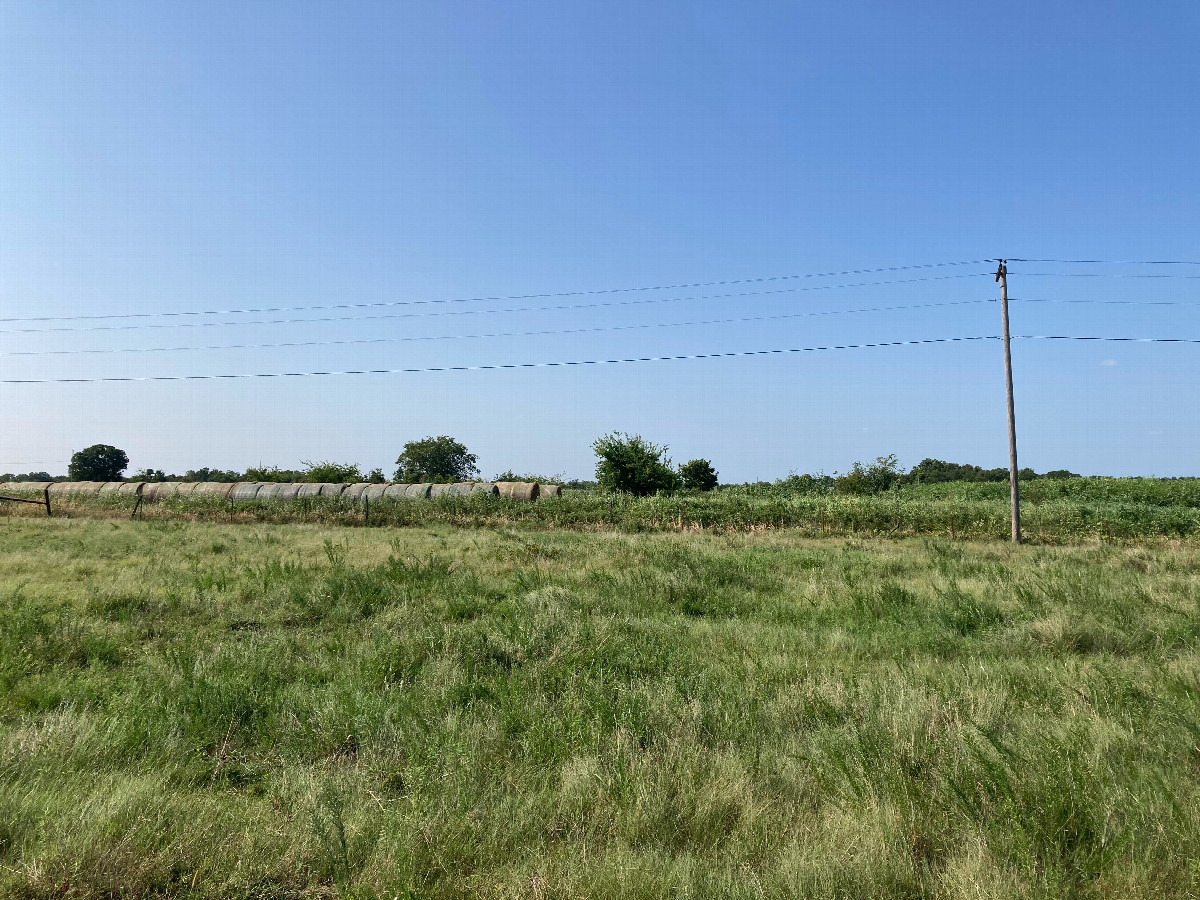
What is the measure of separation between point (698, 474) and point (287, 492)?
106 ft

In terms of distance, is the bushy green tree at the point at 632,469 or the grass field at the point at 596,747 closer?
the grass field at the point at 596,747

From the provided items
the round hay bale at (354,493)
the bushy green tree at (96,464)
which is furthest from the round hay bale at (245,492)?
the bushy green tree at (96,464)

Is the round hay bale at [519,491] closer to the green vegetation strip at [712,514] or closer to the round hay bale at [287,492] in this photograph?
the green vegetation strip at [712,514]

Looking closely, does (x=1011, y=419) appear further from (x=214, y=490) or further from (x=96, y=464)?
(x=96, y=464)

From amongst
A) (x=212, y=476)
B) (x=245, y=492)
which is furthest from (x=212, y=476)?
(x=245, y=492)

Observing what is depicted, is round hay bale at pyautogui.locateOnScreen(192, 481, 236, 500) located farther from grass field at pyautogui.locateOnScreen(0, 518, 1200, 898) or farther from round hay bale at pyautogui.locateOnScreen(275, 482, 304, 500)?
grass field at pyautogui.locateOnScreen(0, 518, 1200, 898)

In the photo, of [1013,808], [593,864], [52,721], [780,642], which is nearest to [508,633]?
[780,642]

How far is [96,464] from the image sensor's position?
8438 centimetres

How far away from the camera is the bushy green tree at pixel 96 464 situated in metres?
83.3

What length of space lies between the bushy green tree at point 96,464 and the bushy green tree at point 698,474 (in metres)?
69.4

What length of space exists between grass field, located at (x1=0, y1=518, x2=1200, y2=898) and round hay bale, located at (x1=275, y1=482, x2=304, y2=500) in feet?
100

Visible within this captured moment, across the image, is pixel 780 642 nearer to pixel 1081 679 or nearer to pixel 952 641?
pixel 952 641

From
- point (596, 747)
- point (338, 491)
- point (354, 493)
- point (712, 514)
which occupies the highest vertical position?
point (338, 491)

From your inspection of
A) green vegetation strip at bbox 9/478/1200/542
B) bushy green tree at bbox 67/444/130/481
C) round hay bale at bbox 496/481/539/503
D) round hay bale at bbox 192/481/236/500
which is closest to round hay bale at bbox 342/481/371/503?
green vegetation strip at bbox 9/478/1200/542
